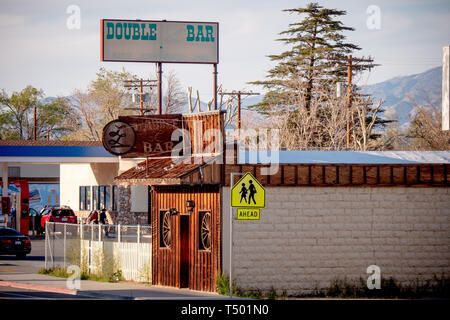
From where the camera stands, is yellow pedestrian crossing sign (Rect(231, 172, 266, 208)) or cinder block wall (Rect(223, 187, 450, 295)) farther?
cinder block wall (Rect(223, 187, 450, 295))

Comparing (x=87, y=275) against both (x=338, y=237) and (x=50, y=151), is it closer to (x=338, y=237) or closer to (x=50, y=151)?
(x=338, y=237)

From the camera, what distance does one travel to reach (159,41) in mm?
29516

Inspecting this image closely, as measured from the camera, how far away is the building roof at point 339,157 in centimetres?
2242

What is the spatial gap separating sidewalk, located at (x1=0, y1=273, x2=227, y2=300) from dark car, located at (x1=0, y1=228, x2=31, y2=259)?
→ 329 inches

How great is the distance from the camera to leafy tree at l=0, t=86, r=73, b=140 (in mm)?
113938

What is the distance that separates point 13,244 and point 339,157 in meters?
18.8

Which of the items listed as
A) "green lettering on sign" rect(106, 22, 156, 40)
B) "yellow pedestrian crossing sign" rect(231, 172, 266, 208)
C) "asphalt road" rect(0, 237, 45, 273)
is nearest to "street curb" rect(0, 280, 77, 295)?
"asphalt road" rect(0, 237, 45, 273)

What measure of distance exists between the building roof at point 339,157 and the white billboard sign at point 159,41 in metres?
8.32

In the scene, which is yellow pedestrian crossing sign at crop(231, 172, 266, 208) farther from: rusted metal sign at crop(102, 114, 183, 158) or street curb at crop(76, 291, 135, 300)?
rusted metal sign at crop(102, 114, 183, 158)

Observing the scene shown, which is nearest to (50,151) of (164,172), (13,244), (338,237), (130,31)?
(13,244)

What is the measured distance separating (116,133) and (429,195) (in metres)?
9.88

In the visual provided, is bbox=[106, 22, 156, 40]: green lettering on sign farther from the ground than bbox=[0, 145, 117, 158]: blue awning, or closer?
farther from the ground

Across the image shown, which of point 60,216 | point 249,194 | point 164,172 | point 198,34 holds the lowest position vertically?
point 60,216

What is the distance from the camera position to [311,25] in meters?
74.2
